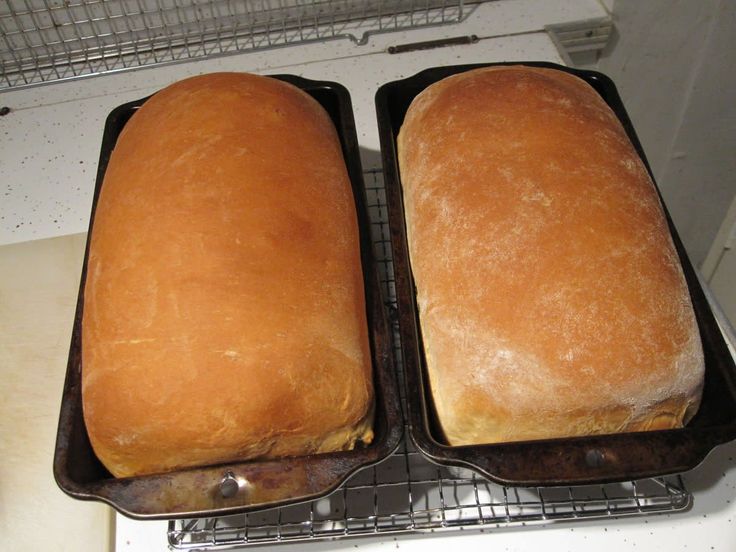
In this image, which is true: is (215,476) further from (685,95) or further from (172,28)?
(685,95)

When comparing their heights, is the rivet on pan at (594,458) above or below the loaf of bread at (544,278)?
below

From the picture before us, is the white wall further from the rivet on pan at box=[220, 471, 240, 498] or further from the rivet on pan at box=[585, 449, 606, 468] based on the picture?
the rivet on pan at box=[220, 471, 240, 498]

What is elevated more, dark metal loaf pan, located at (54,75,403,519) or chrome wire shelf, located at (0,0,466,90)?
chrome wire shelf, located at (0,0,466,90)

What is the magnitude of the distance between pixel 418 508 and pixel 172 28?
1.23 meters

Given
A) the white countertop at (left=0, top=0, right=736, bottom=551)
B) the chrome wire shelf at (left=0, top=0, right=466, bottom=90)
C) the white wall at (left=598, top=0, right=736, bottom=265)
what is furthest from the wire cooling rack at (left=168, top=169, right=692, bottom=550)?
the chrome wire shelf at (left=0, top=0, right=466, bottom=90)

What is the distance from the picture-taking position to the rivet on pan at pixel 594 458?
0.66m

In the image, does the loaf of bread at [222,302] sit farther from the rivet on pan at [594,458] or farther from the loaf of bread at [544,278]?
the rivet on pan at [594,458]

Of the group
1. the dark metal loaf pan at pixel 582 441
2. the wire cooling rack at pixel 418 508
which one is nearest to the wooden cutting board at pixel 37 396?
the wire cooling rack at pixel 418 508

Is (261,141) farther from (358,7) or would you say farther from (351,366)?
(358,7)

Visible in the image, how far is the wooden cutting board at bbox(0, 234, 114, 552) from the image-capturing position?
88 cm

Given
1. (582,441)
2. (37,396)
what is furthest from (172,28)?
(582,441)

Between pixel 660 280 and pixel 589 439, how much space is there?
23 centimetres

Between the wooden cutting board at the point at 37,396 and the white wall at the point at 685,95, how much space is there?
4.32 ft

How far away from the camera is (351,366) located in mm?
752
